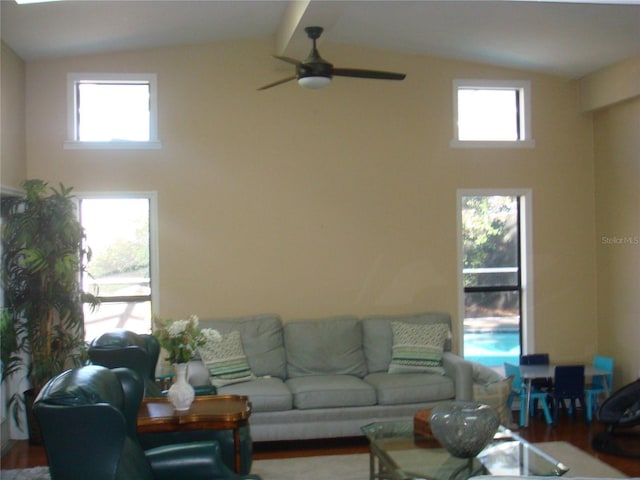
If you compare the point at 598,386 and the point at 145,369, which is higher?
the point at 145,369

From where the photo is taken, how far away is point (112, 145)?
657 cm

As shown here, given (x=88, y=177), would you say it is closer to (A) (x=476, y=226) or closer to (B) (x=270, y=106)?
(B) (x=270, y=106)

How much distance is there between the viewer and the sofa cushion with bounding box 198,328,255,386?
608 cm

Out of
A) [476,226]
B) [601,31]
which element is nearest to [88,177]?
[476,226]

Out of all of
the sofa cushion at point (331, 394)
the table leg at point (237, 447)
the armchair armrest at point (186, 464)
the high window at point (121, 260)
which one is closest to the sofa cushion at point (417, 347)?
the sofa cushion at point (331, 394)

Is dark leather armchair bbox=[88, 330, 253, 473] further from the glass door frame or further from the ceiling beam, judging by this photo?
the glass door frame

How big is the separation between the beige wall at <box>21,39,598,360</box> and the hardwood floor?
3.42 ft

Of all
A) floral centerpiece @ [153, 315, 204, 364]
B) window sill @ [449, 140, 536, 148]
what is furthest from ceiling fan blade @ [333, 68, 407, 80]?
floral centerpiece @ [153, 315, 204, 364]

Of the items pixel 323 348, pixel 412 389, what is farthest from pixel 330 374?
pixel 412 389

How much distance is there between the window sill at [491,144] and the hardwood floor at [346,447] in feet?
8.84

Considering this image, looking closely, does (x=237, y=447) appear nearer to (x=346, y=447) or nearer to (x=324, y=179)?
(x=346, y=447)

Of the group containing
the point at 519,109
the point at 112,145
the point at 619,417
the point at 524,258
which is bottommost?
the point at 619,417

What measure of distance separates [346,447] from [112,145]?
11.1 feet

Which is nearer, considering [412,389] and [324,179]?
[412,389]
